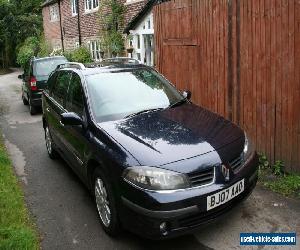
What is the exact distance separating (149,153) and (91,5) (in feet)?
56.7

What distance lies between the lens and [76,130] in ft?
17.6

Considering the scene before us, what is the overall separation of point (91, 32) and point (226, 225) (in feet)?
55.8

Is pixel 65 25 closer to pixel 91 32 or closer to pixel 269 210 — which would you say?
pixel 91 32

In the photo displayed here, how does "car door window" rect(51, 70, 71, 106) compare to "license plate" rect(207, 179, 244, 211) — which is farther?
"car door window" rect(51, 70, 71, 106)

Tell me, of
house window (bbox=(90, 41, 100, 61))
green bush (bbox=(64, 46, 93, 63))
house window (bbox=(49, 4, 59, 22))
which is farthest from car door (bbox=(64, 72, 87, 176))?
house window (bbox=(49, 4, 59, 22))

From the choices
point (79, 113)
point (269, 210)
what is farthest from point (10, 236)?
point (269, 210)

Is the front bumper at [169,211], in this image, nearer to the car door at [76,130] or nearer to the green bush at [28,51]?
the car door at [76,130]

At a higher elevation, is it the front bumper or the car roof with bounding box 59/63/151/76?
the car roof with bounding box 59/63/151/76

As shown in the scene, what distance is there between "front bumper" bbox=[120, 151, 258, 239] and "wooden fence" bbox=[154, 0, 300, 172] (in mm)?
2230

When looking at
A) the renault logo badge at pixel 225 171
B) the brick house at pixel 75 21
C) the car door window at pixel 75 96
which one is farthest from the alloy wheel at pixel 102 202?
the brick house at pixel 75 21

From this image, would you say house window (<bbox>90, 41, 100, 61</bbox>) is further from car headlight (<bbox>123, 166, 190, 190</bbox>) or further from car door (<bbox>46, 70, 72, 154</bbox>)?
car headlight (<bbox>123, 166, 190, 190</bbox>)

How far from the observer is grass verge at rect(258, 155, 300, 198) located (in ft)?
18.1

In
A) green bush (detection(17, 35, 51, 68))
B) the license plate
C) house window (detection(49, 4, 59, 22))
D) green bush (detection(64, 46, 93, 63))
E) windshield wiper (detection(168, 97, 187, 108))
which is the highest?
house window (detection(49, 4, 59, 22))

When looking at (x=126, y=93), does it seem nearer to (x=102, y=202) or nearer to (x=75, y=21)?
(x=102, y=202)
